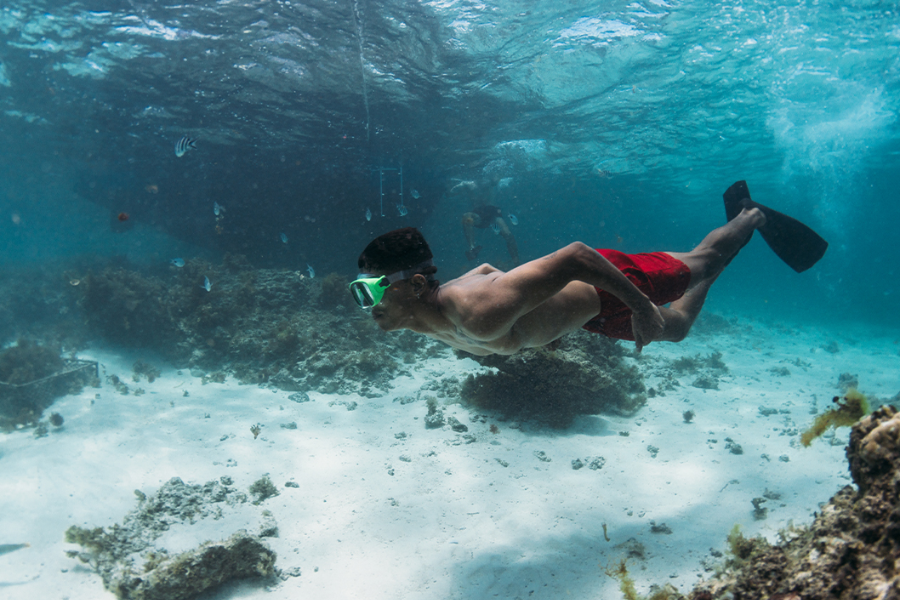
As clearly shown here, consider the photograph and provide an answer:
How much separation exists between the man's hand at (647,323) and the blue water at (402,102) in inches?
496

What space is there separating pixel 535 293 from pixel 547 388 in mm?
4593

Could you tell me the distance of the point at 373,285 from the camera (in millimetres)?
2969

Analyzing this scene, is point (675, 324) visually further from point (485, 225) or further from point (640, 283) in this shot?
point (485, 225)

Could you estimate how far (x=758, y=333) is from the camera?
21.3 meters

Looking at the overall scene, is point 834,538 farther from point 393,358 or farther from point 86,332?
point 86,332

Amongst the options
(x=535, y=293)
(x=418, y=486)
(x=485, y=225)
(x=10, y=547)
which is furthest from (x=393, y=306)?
(x=485, y=225)

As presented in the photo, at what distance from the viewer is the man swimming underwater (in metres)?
2.84

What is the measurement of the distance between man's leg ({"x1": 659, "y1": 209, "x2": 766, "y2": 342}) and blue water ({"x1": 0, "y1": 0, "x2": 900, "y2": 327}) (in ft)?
36.6

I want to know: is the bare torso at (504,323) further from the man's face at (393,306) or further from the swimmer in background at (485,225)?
the swimmer in background at (485,225)

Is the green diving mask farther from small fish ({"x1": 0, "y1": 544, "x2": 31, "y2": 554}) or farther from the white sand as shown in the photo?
A: small fish ({"x1": 0, "y1": 544, "x2": 31, "y2": 554})

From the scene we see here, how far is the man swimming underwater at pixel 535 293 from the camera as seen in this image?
2.84 m

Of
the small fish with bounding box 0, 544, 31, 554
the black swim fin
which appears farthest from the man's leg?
the small fish with bounding box 0, 544, 31, 554

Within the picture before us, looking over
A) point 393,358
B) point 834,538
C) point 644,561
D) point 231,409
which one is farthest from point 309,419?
point 834,538

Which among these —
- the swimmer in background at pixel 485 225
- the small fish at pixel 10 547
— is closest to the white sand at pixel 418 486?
the small fish at pixel 10 547
